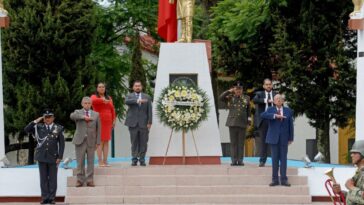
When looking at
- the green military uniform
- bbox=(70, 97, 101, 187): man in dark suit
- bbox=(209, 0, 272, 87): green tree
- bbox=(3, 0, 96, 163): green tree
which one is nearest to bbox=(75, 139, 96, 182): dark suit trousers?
bbox=(70, 97, 101, 187): man in dark suit

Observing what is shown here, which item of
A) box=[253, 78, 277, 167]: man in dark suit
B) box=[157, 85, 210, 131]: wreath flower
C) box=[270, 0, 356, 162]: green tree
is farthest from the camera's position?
box=[270, 0, 356, 162]: green tree

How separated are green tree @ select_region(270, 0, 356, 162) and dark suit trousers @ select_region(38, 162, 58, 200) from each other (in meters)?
9.79

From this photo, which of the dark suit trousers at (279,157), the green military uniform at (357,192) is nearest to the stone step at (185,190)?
the dark suit trousers at (279,157)

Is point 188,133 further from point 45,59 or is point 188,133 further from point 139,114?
point 45,59

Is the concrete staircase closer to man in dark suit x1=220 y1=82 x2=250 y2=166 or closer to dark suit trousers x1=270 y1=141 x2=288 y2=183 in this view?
dark suit trousers x1=270 y1=141 x2=288 y2=183

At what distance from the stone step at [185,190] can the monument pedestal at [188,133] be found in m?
2.09

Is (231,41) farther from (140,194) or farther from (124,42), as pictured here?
(140,194)

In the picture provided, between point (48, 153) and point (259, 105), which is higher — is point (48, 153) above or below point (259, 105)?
below

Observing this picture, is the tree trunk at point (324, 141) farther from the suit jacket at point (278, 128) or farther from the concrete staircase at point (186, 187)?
the suit jacket at point (278, 128)

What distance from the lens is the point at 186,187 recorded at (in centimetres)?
1698

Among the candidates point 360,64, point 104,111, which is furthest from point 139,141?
point 360,64

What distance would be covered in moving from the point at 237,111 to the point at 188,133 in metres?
1.34

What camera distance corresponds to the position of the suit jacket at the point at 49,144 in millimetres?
16422

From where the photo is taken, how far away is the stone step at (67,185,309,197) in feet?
55.1
